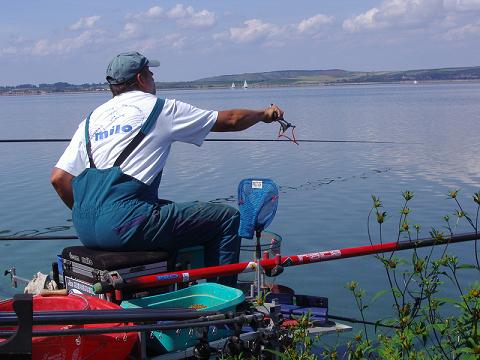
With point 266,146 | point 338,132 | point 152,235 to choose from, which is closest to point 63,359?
point 152,235

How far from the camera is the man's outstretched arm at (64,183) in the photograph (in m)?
4.82

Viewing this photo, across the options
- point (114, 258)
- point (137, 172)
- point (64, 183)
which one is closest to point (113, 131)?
point (137, 172)

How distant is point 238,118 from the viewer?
4.74 m

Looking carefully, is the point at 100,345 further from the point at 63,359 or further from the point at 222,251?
the point at 222,251

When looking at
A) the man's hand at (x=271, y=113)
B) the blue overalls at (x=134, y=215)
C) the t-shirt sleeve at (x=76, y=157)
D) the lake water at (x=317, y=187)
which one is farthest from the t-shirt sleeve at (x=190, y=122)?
the lake water at (x=317, y=187)

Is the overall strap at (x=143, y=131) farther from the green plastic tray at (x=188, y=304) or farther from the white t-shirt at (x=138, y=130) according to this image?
the green plastic tray at (x=188, y=304)

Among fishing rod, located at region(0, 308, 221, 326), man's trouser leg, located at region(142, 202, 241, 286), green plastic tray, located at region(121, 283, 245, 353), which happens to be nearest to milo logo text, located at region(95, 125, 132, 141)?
man's trouser leg, located at region(142, 202, 241, 286)

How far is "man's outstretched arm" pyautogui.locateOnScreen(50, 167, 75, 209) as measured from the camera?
4816 millimetres

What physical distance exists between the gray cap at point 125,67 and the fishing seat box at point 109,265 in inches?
42.0

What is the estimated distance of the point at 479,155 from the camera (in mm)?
19672

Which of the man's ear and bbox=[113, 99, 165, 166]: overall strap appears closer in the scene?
bbox=[113, 99, 165, 166]: overall strap

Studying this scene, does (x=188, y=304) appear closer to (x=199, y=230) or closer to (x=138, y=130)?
(x=199, y=230)

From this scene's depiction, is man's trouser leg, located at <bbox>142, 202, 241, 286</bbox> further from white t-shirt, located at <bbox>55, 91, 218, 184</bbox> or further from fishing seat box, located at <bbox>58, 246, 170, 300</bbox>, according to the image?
white t-shirt, located at <bbox>55, 91, 218, 184</bbox>

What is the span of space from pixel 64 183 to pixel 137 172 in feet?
2.42
